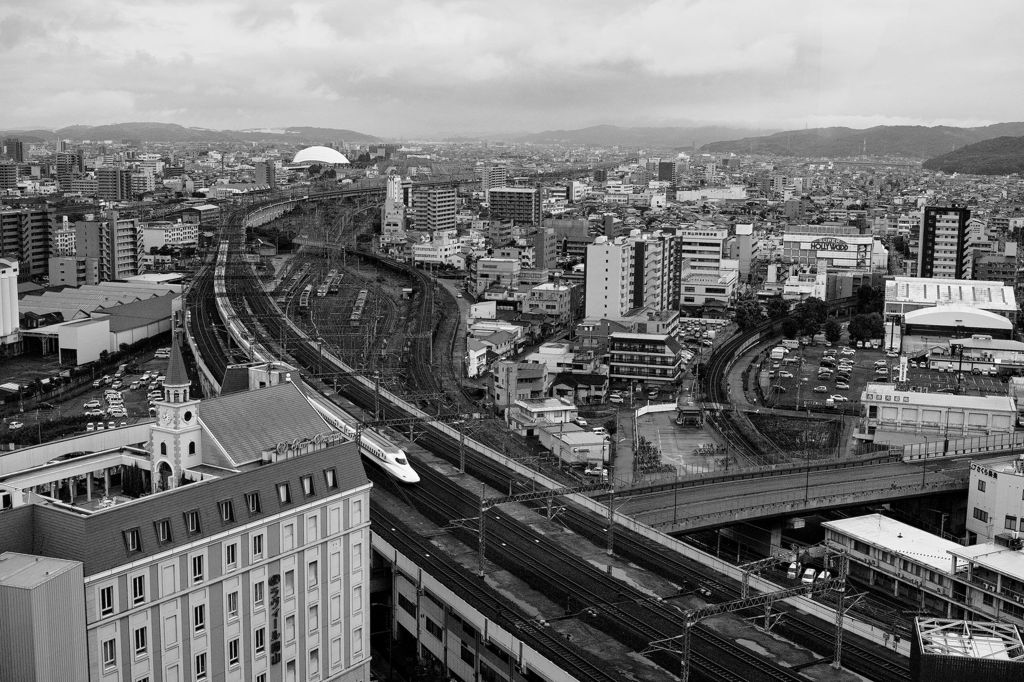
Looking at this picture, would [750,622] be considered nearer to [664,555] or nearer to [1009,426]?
[664,555]

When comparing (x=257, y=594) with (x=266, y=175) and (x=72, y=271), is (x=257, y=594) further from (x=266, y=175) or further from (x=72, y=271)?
(x=266, y=175)

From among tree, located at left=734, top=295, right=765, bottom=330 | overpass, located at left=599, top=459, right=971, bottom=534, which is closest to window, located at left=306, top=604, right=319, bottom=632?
overpass, located at left=599, top=459, right=971, bottom=534


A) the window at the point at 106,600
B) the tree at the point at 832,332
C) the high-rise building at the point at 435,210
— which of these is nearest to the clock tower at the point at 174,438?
the window at the point at 106,600

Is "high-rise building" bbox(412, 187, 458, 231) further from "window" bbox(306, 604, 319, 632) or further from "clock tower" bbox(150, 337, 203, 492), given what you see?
"window" bbox(306, 604, 319, 632)

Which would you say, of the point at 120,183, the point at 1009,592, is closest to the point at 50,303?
the point at 1009,592

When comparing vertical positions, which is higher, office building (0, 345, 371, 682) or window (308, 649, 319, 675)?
office building (0, 345, 371, 682)

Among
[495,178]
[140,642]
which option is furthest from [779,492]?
[495,178]
